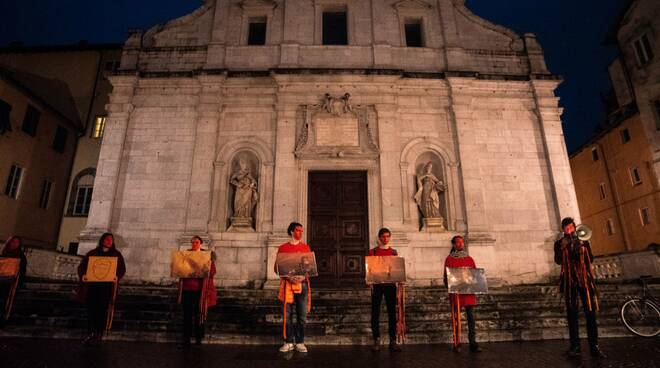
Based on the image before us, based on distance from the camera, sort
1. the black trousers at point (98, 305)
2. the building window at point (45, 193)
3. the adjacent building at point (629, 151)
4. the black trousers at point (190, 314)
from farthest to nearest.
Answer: the building window at point (45, 193) → the adjacent building at point (629, 151) → the black trousers at point (190, 314) → the black trousers at point (98, 305)

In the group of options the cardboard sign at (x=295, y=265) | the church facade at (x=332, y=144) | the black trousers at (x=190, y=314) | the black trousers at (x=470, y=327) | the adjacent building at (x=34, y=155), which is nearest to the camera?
the cardboard sign at (x=295, y=265)

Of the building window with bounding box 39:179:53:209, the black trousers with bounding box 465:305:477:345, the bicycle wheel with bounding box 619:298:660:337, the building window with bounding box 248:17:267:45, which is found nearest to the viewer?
the black trousers with bounding box 465:305:477:345

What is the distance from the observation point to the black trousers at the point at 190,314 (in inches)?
277

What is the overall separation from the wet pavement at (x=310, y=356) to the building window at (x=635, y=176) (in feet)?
61.7

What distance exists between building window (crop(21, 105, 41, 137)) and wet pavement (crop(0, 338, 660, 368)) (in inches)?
619

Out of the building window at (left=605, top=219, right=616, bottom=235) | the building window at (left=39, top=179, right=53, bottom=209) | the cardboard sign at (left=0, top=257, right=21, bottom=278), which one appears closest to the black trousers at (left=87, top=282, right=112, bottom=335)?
the cardboard sign at (left=0, top=257, right=21, bottom=278)

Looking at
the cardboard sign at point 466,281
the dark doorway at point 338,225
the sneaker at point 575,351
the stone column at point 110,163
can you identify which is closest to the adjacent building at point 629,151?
the dark doorway at point 338,225

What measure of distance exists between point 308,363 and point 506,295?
277 inches

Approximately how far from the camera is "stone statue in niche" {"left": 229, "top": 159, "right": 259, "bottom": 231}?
12922mm

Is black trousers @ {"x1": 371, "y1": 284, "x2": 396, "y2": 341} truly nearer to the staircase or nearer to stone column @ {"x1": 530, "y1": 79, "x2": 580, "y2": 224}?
the staircase

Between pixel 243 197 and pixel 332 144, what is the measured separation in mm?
3793

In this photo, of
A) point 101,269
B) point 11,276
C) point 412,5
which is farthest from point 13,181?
point 412,5

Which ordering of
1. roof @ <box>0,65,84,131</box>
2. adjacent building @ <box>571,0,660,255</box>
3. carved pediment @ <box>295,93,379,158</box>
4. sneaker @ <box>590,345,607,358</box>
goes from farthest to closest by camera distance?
roof @ <box>0,65,84,131</box>
adjacent building @ <box>571,0,660,255</box>
carved pediment @ <box>295,93,379,158</box>
sneaker @ <box>590,345,607,358</box>

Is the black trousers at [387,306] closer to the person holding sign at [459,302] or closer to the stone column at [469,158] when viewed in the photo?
the person holding sign at [459,302]
